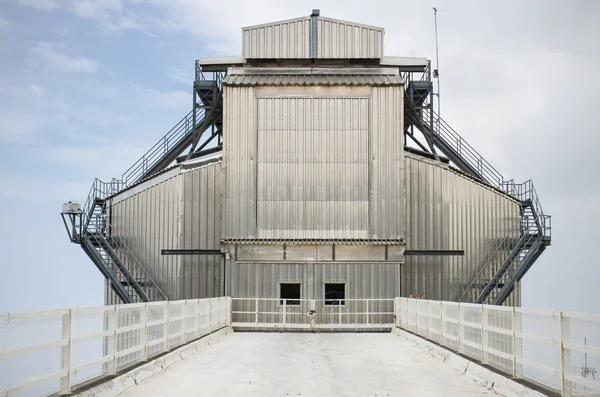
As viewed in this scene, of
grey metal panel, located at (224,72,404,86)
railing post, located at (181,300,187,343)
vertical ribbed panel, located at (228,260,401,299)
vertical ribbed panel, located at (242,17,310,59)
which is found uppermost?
vertical ribbed panel, located at (242,17,310,59)

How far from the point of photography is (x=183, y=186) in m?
37.9

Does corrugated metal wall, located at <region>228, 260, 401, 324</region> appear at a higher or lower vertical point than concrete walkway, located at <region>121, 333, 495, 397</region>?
higher

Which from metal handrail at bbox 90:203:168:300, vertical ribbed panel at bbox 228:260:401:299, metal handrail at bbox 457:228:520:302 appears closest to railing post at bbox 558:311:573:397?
vertical ribbed panel at bbox 228:260:401:299

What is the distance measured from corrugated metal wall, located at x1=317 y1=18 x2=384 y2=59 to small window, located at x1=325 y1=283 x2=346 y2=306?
38.7ft

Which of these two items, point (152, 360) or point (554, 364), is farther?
point (152, 360)

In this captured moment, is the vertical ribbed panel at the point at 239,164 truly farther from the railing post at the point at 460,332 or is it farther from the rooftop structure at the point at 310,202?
the railing post at the point at 460,332

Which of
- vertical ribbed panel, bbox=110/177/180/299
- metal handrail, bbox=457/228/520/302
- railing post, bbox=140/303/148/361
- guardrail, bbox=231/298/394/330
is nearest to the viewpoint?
railing post, bbox=140/303/148/361

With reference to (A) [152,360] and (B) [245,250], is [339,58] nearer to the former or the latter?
(B) [245,250]

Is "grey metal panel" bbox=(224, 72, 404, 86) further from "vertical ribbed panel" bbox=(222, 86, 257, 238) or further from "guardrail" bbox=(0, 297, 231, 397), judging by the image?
"guardrail" bbox=(0, 297, 231, 397)

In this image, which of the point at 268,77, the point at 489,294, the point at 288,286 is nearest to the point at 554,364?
the point at 288,286

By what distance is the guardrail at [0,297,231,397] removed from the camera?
30.6 feet

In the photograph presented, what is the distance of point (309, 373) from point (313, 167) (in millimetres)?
20044

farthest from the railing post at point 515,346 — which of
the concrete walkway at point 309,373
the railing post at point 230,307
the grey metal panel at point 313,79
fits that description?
the grey metal panel at point 313,79

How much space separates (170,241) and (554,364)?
29054 mm
